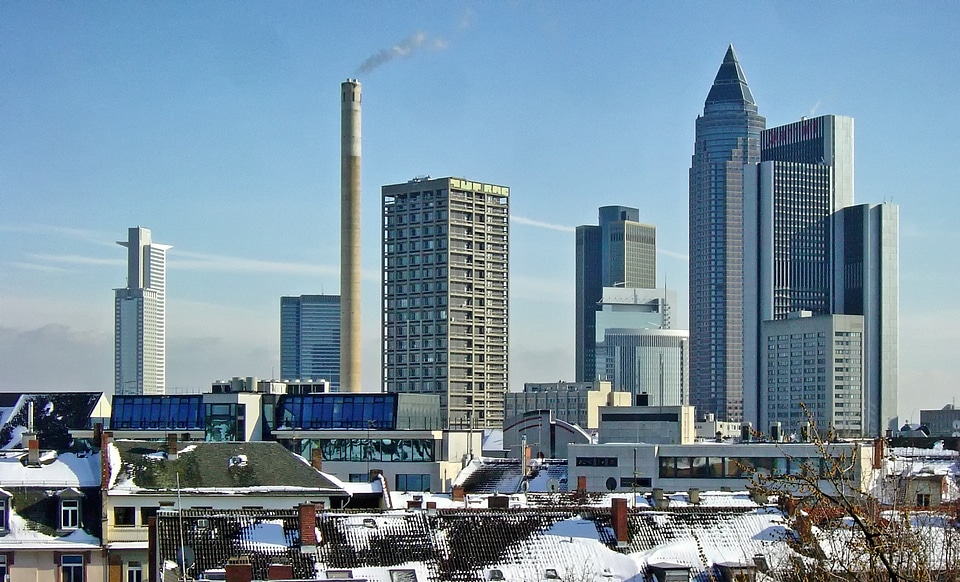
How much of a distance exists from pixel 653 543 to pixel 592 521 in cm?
267

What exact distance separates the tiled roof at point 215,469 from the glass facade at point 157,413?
6723 cm

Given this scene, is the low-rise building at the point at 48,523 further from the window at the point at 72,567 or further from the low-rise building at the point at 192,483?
the low-rise building at the point at 192,483

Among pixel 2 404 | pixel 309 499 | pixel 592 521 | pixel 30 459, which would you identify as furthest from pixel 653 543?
pixel 2 404

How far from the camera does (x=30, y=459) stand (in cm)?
7231

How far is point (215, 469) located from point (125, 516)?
7862 millimetres

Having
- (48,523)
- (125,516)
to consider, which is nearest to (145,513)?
(125,516)

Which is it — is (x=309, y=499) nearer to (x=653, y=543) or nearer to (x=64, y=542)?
(x=64, y=542)

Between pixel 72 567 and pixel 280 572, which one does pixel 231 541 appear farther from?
pixel 72 567

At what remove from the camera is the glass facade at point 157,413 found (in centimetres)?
14838

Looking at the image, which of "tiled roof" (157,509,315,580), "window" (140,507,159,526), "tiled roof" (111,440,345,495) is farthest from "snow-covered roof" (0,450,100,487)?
"tiled roof" (157,509,315,580)

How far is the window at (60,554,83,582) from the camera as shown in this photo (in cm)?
6669

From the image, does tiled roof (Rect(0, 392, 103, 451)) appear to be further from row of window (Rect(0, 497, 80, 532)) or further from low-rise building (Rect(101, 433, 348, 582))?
row of window (Rect(0, 497, 80, 532))

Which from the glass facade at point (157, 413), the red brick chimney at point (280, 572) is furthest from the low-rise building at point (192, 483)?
the glass facade at point (157, 413)

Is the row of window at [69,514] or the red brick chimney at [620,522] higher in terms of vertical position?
the red brick chimney at [620,522]
